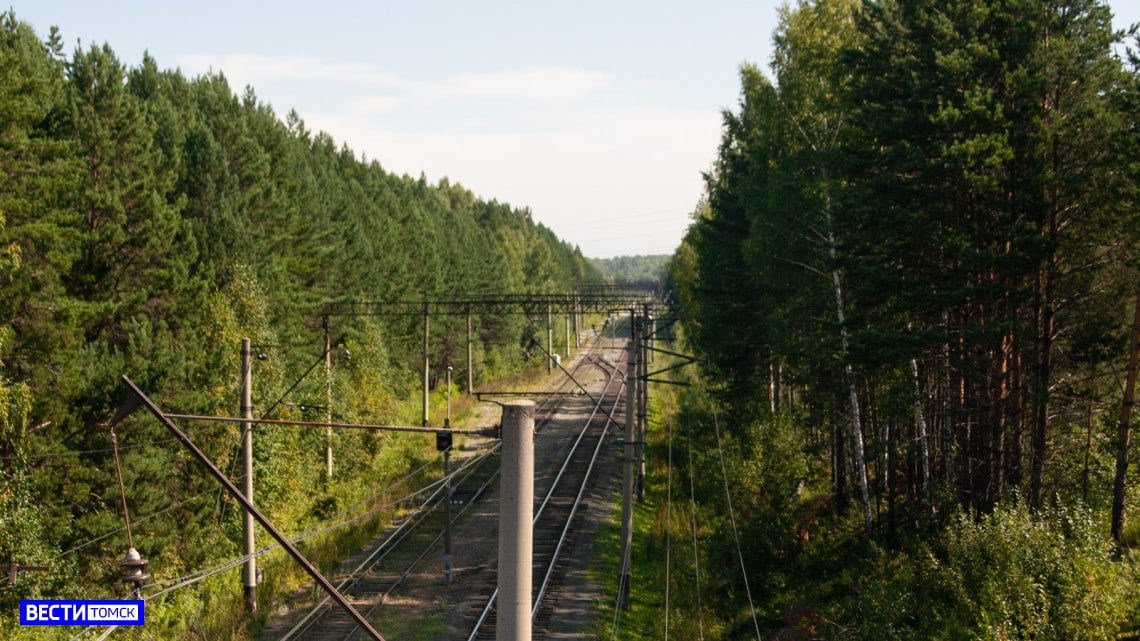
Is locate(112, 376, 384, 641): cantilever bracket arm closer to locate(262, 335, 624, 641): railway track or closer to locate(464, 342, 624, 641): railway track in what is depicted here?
locate(262, 335, 624, 641): railway track

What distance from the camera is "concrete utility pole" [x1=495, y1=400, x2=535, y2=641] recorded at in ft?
18.6

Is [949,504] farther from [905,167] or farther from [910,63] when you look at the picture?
[910,63]

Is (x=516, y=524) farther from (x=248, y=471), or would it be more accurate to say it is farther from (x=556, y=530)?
(x=556, y=530)

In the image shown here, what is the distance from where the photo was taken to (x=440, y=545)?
95.7 ft

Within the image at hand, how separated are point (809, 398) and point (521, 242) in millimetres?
92958

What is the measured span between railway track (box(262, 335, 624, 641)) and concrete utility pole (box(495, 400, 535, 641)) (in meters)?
6.66

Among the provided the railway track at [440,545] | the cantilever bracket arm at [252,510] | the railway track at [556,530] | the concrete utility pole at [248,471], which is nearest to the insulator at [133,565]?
the cantilever bracket arm at [252,510]

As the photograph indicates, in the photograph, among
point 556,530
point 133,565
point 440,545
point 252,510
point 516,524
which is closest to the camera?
point 516,524

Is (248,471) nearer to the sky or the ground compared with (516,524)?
nearer to the ground

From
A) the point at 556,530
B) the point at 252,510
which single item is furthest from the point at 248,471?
the point at 252,510

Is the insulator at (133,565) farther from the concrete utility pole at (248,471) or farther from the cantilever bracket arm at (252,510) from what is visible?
the concrete utility pole at (248,471)

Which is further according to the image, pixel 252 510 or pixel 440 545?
pixel 440 545

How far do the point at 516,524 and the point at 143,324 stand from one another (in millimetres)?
21299

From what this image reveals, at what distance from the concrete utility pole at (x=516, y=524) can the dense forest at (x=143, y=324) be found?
15450 millimetres
